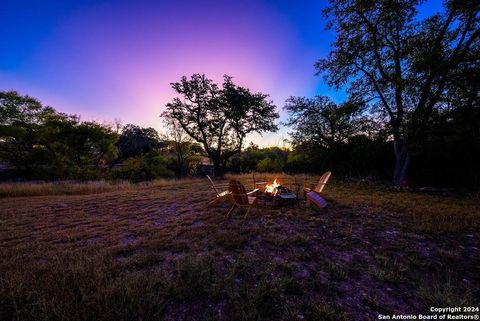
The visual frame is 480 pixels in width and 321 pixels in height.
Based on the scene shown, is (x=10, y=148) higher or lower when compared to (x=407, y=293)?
higher

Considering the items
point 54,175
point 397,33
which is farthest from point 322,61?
point 54,175

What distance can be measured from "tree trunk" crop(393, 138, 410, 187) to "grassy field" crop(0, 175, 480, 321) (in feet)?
16.0

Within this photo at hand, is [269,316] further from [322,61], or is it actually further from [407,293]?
[322,61]

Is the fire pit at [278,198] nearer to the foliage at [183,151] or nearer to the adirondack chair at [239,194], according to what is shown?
the adirondack chair at [239,194]

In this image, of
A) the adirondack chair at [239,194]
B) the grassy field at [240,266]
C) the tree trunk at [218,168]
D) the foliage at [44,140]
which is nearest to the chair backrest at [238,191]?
the adirondack chair at [239,194]

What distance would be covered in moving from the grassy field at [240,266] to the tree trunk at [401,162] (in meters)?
4.89

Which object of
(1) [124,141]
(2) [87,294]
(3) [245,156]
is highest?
(1) [124,141]

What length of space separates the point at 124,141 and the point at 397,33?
2804 centimetres

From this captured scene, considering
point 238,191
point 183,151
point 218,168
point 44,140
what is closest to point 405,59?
point 238,191

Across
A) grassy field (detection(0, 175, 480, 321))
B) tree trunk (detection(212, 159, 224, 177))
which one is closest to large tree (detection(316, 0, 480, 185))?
grassy field (detection(0, 175, 480, 321))

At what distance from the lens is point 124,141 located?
1008 inches

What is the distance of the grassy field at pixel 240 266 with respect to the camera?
1.96m

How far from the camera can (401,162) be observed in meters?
9.84

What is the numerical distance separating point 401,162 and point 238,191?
940 cm
